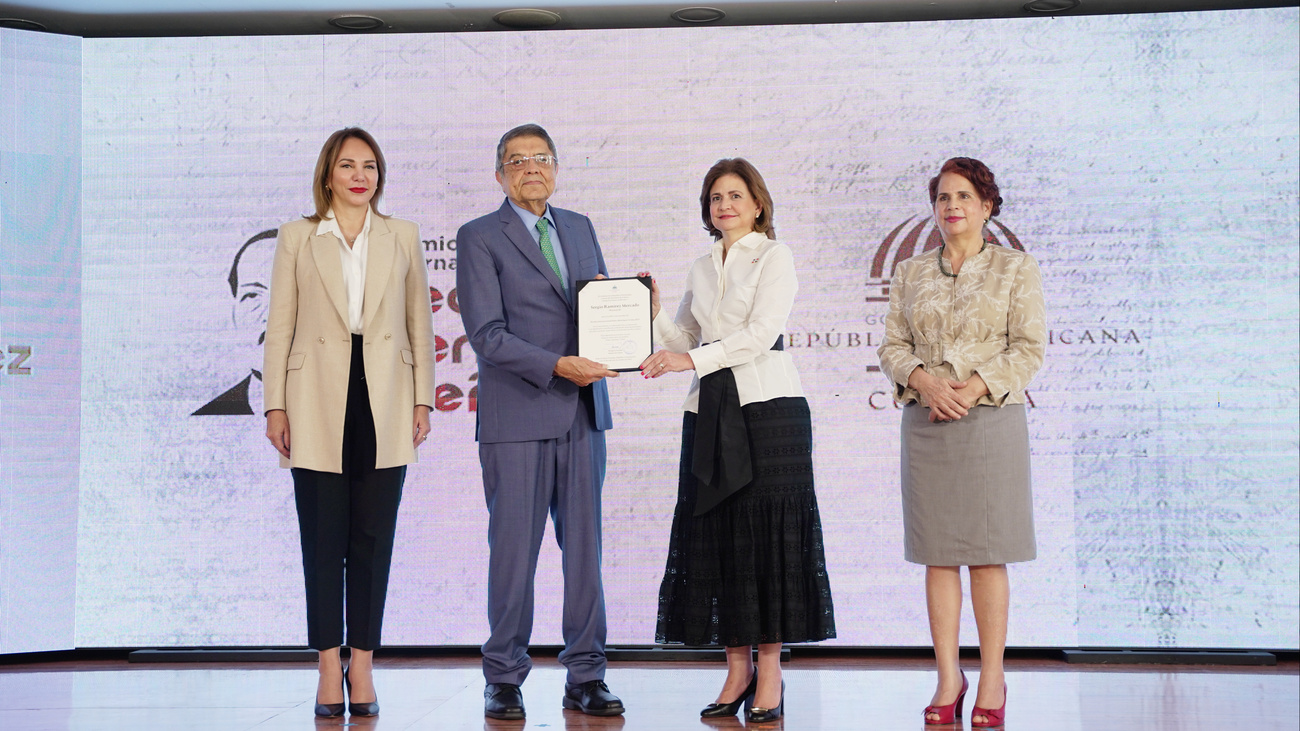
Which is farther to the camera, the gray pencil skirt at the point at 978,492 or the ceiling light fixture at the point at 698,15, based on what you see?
the ceiling light fixture at the point at 698,15

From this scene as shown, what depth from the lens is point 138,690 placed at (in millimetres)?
3543

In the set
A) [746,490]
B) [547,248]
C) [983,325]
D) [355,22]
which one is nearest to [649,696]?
[746,490]

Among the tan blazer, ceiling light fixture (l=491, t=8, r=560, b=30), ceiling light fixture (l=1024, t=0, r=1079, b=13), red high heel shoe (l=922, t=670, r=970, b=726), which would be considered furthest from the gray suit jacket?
ceiling light fixture (l=1024, t=0, r=1079, b=13)

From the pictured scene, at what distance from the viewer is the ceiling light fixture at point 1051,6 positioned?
417cm

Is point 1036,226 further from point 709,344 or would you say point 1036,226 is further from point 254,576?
point 254,576

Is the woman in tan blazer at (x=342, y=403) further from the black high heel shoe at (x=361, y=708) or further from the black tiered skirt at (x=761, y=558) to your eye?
the black tiered skirt at (x=761, y=558)

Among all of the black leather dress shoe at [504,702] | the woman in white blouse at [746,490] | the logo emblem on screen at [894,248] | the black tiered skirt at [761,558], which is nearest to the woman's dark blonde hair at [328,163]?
the woman in white blouse at [746,490]

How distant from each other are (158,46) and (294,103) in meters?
0.60

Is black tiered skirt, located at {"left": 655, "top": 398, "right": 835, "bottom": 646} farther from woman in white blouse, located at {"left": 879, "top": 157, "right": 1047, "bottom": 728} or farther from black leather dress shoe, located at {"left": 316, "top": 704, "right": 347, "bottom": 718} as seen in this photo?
black leather dress shoe, located at {"left": 316, "top": 704, "right": 347, "bottom": 718}

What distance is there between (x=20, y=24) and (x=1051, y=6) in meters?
4.17

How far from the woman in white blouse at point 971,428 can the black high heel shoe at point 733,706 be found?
469 millimetres

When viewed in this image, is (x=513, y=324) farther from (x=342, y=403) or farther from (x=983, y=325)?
(x=983, y=325)

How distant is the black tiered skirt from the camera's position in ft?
9.20

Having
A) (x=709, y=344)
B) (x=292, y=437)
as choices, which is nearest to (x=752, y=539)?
(x=709, y=344)
